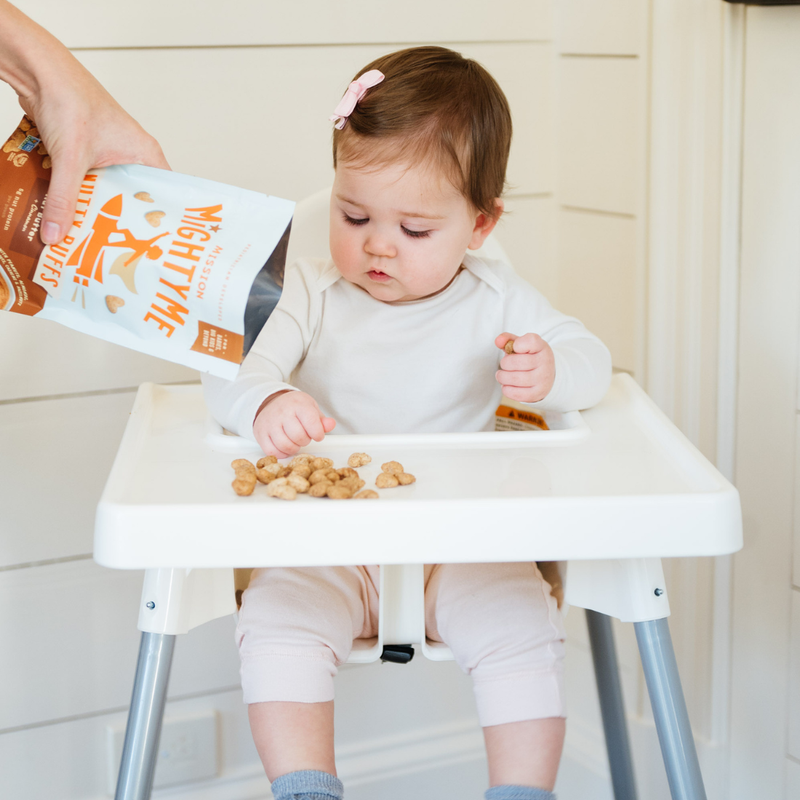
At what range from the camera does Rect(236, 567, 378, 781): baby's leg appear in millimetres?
695

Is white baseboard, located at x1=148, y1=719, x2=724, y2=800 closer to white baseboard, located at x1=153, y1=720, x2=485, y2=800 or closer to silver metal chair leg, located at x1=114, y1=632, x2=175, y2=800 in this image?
white baseboard, located at x1=153, y1=720, x2=485, y2=800

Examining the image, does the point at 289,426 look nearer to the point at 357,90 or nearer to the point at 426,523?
the point at 426,523

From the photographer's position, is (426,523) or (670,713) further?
(670,713)

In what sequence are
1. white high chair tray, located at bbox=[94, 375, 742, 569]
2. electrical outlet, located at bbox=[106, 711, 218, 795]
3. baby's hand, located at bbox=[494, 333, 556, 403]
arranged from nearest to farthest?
1. white high chair tray, located at bbox=[94, 375, 742, 569]
2. baby's hand, located at bbox=[494, 333, 556, 403]
3. electrical outlet, located at bbox=[106, 711, 218, 795]

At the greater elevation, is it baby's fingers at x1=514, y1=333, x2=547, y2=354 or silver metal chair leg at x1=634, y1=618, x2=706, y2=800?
baby's fingers at x1=514, y1=333, x2=547, y2=354

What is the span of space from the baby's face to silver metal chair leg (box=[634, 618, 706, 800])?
0.36 metres

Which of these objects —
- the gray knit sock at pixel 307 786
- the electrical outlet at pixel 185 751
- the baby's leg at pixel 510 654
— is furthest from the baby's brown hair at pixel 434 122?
the electrical outlet at pixel 185 751

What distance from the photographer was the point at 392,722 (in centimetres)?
128

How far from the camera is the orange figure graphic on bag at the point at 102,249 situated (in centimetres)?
66

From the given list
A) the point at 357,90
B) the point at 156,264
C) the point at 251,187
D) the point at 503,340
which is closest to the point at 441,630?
the point at 503,340

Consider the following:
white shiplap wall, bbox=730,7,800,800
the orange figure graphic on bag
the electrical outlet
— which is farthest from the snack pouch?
the electrical outlet

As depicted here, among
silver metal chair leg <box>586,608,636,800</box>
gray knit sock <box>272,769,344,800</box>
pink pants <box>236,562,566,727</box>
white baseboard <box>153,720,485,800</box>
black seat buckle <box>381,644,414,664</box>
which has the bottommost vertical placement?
white baseboard <box>153,720,485,800</box>

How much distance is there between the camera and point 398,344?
0.91 metres

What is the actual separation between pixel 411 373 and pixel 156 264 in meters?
0.31
